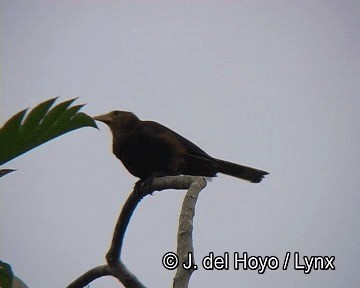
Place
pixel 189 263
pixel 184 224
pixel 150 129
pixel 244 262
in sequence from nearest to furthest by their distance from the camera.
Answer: pixel 189 263 → pixel 184 224 → pixel 244 262 → pixel 150 129

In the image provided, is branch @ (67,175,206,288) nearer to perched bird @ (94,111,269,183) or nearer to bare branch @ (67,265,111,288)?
bare branch @ (67,265,111,288)

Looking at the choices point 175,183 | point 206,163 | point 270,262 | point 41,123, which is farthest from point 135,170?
point 41,123

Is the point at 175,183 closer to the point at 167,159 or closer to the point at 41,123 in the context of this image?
the point at 41,123

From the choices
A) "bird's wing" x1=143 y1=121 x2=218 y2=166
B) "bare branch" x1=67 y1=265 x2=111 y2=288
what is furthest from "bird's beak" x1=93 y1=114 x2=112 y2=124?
"bare branch" x1=67 y1=265 x2=111 y2=288

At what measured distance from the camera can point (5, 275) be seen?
1.03 meters

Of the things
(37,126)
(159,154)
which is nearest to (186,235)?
(37,126)

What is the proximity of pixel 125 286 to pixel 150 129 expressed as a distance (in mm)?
1295

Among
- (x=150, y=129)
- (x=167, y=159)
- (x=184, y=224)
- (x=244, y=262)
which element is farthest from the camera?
(x=150, y=129)

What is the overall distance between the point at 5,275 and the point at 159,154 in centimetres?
145

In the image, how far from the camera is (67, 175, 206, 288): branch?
100cm

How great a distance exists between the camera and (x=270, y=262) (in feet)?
6.90

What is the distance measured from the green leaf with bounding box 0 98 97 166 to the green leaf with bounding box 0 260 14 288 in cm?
20

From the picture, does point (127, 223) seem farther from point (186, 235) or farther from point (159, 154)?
point (159, 154)

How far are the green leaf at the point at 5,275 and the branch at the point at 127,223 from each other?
35 centimetres
